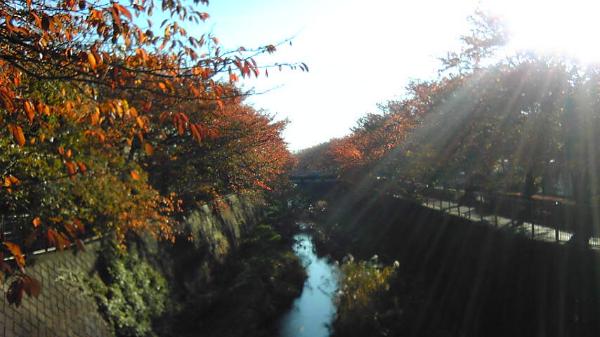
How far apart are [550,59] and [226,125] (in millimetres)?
12294

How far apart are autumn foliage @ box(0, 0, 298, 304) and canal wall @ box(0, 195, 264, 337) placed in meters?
0.65

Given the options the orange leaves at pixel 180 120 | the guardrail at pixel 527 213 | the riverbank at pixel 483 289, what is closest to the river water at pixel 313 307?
the riverbank at pixel 483 289

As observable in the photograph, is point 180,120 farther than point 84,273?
No

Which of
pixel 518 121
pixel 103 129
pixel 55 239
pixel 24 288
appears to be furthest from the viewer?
pixel 518 121

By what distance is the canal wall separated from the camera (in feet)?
34.4

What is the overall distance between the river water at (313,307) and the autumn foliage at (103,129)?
5790 mm

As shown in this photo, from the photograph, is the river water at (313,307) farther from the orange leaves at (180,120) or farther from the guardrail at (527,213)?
the orange leaves at (180,120)

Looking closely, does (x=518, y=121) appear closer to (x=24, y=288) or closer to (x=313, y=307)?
(x=313, y=307)

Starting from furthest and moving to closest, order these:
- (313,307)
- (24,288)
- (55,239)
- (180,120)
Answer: (313,307), (180,120), (55,239), (24,288)

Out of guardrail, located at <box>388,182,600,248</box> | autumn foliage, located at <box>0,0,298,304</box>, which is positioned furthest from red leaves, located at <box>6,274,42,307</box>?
guardrail, located at <box>388,182,600,248</box>

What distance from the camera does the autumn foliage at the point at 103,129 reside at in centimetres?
441

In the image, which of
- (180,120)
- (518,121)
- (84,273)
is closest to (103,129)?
(84,273)

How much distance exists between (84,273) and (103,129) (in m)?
3.94

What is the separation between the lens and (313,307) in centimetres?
2256
